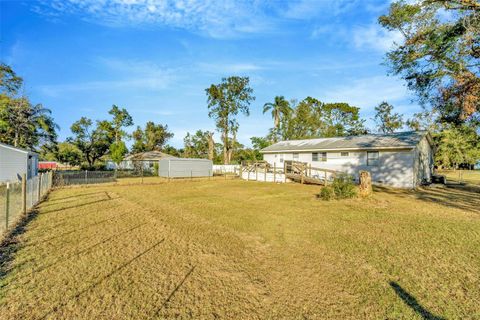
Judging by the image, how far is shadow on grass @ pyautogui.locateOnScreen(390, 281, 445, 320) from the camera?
306 cm

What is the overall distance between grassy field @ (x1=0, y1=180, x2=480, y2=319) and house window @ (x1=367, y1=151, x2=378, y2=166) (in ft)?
34.0

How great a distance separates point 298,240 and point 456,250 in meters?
3.41

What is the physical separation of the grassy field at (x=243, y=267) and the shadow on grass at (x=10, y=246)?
4cm

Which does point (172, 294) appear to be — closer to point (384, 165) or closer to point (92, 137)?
point (384, 165)

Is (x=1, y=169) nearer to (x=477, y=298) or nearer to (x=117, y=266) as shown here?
(x=117, y=266)

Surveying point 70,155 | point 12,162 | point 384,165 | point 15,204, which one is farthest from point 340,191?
point 70,155

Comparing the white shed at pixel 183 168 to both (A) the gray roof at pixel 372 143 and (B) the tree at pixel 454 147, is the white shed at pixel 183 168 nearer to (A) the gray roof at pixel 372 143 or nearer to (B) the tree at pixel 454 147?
(A) the gray roof at pixel 372 143

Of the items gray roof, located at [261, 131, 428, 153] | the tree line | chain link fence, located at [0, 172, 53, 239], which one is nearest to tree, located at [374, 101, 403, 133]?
the tree line

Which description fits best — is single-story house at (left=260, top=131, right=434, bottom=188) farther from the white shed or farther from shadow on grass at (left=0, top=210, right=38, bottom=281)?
shadow on grass at (left=0, top=210, right=38, bottom=281)

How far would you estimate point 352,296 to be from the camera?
11.6 ft

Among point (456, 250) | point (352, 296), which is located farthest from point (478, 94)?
point (352, 296)

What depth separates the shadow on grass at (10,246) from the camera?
435 centimetres

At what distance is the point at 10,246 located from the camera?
5375mm

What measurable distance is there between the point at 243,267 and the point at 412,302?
2645 mm
